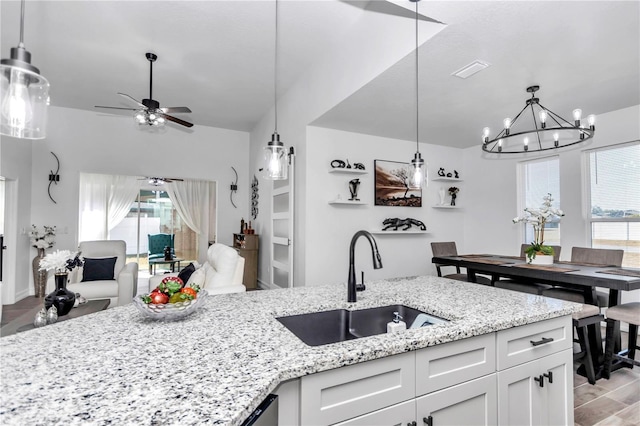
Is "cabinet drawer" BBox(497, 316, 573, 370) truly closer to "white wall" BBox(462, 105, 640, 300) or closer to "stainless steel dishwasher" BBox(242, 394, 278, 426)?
"stainless steel dishwasher" BBox(242, 394, 278, 426)

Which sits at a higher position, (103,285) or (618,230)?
(618,230)

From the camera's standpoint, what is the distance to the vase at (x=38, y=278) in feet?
16.4

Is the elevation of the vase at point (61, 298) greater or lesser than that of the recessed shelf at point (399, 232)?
lesser

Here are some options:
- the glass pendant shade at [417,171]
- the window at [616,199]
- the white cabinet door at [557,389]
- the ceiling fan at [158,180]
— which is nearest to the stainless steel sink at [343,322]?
the white cabinet door at [557,389]

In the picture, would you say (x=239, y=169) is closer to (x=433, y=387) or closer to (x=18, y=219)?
(x=18, y=219)

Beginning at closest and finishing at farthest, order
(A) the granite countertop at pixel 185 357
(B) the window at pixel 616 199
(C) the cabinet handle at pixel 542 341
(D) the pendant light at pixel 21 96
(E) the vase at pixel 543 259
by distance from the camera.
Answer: (A) the granite countertop at pixel 185 357 < (D) the pendant light at pixel 21 96 < (C) the cabinet handle at pixel 542 341 < (E) the vase at pixel 543 259 < (B) the window at pixel 616 199

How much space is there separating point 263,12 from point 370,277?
11.7 ft

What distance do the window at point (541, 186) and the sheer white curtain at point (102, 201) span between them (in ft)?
22.1

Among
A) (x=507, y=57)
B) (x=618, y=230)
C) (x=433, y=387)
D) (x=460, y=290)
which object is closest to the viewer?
(x=433, y=387)

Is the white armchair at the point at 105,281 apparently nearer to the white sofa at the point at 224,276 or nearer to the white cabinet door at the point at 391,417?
the white sofa at the point at 224,276

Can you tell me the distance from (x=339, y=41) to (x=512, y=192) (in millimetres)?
3529

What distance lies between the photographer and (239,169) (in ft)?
21.7

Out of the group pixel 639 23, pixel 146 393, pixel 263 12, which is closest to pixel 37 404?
pixel 146 393

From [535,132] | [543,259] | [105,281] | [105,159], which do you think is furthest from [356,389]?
[105,159]
